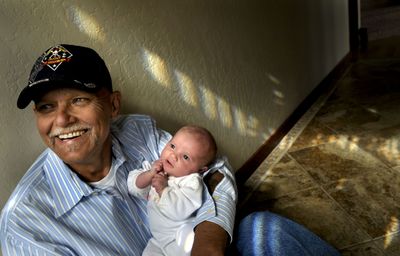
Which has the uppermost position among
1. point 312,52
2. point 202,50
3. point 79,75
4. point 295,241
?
point 79,75

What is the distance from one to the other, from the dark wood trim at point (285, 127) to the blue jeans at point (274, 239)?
3.96ft

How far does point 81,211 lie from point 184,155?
0.35 meters

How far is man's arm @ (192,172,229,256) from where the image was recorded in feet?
3.70

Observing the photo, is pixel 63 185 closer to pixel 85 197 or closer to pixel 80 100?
pixel 85 197

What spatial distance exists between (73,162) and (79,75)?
23 centimetres

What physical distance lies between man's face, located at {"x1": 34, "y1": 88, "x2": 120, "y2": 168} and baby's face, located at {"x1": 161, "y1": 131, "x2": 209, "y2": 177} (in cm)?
24

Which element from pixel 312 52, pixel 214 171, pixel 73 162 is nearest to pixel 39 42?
pixel 73 162

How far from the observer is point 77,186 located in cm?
111

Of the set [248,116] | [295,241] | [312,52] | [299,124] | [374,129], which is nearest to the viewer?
[295,241]

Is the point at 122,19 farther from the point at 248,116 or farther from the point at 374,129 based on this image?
the point at 374,129

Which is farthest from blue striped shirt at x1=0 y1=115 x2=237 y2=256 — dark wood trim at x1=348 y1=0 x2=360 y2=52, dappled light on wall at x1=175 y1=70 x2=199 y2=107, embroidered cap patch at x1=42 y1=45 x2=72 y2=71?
dark wood trim at x1=348 y1=0 x2=360 y2=52

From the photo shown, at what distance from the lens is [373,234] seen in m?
1.92

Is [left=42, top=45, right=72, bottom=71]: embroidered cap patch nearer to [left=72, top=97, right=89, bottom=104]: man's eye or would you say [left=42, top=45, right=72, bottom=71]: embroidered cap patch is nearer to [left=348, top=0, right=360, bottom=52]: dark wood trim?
[left=72, top=97, right=89, bottom=104]: man's eye

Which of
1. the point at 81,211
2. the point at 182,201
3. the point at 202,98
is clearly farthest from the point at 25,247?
the point at 202,98
